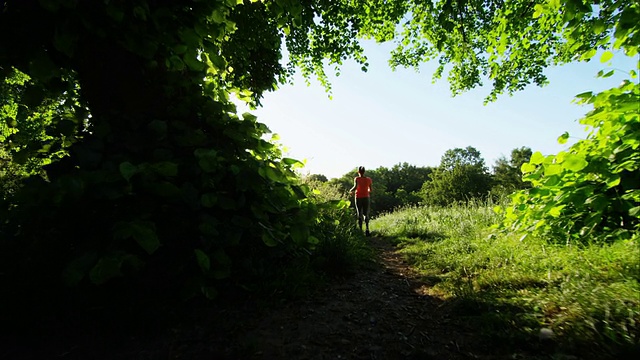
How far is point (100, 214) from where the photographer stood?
6.91 ft

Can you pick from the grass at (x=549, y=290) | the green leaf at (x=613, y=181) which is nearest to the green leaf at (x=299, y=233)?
the grass at (x=549, y=290)

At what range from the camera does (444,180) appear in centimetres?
4691

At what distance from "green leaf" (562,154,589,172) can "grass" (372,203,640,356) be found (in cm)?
82

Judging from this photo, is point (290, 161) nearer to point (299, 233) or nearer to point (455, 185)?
point (299, 233)

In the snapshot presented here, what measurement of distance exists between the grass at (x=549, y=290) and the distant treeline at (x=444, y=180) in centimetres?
611

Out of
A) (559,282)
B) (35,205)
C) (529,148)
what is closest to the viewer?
(35,205)

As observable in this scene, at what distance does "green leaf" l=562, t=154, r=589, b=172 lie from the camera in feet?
9.86

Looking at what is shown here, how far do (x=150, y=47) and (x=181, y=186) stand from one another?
45.1 inches

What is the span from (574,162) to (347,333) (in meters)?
2.97

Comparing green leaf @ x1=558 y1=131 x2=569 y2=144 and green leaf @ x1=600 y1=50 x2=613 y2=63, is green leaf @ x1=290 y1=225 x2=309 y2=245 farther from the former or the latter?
green leaf @ x1=600 y1=50 x2=613 y2=63

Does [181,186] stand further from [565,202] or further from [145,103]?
[565,202]

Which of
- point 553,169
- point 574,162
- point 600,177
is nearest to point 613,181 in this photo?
point 600,177

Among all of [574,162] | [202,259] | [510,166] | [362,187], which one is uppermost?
[510,166]

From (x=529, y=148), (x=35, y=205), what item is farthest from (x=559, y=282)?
(x=529, y=148)
